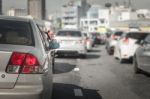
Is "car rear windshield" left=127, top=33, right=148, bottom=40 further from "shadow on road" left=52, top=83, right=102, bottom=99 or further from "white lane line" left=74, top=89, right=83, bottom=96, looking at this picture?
"white lane line" left=74, top=89, right=83, bottom=96

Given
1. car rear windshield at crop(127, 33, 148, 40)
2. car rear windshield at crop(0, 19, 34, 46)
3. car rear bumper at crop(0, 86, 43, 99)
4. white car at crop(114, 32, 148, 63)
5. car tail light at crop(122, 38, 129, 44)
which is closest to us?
car rear bumper at crop(0, 86, 43, 99)

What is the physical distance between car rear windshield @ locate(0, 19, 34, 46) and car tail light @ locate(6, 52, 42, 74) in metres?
0.52

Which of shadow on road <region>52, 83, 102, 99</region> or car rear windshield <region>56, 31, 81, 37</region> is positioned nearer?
shadow on road <region>52, 83, 102, 99</region>

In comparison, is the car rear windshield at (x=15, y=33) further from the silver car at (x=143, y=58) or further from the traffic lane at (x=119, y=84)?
the silver car at (x=143, y=58)

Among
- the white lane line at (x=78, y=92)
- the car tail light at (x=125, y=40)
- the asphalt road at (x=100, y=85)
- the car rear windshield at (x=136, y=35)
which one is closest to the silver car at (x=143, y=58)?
the asphalt road at (x=100, y=85)

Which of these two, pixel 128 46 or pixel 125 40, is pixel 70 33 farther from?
pixel 128 46

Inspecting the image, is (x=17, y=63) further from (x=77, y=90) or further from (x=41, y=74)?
(x=77, y=90)

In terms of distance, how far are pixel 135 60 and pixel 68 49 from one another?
7.90 meters

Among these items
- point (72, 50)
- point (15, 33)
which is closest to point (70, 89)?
point (15, 33)

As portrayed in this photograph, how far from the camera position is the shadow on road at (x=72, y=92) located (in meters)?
10.9

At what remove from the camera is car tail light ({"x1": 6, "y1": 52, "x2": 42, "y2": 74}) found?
664 cm

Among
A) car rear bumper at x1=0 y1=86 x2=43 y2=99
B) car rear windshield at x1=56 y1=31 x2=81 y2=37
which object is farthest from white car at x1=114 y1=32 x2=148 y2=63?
car rear bumper at x1=0 y1=86 x2=43 y2=99

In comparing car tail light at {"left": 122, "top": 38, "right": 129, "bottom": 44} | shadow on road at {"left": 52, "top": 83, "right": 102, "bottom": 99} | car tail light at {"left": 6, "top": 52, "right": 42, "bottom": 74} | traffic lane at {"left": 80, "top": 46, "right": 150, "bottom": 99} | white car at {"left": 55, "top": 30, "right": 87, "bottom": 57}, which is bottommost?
traffic lane at {"left": 80, "top": 46, "right": 150, "bottom": 99}

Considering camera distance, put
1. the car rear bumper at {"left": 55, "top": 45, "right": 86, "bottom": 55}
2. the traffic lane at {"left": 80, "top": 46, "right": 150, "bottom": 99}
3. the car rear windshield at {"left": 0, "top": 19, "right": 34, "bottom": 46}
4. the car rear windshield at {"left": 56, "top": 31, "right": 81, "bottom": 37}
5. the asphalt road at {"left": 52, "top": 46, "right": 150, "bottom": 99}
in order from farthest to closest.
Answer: the car rear windshield at {"left": 56, "top": 31, "right": 81, "bottom": 37}
the car rear bumper at {"left": 55, "top": 45, "right": 86, "bottom": 55}
the traffic lane at {"left": 80, "top": 46, "right": 150, "bottom": 99}
the asphalt road at {"left": 52, "top": 46, "right": 150, "bottom": 99}
the car rear windshield at {"left": 0, "top": 19, "right": 34, "bottom": 46}
